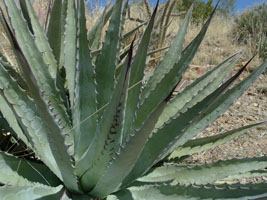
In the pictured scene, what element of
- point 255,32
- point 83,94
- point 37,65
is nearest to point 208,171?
point 83,94

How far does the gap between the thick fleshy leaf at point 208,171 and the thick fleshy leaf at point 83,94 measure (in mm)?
293

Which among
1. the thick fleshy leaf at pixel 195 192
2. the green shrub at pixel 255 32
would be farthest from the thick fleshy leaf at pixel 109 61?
the green shrub at pixel 255 32

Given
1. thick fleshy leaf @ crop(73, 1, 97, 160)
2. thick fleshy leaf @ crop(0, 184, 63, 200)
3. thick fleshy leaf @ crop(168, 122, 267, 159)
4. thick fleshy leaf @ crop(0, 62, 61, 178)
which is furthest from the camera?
thick fleshy leaf @ crop(168, 122, 267, 159)

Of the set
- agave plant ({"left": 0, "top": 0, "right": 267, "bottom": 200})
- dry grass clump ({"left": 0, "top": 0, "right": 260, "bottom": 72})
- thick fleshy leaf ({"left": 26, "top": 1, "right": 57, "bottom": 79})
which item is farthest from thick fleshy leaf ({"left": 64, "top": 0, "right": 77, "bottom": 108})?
dry grass clump ({"left": 0, "top": 0, "right": 260, "bottom": 72})

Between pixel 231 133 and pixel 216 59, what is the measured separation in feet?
8.83

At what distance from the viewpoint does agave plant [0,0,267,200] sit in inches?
34.0

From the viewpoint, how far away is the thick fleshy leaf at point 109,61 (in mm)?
1147

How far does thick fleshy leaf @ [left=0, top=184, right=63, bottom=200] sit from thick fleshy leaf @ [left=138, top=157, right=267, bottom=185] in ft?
1.28

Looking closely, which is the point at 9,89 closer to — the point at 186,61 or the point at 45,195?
the point at 45,195

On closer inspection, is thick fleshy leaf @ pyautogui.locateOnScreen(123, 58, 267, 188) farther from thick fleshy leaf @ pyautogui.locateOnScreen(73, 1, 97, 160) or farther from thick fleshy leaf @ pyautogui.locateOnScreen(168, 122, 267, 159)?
thick fleshy leaf @ pyautogui.locateOnScreen(168, 122, 267, 159)

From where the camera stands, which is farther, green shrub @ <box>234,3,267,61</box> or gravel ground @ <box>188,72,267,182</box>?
green shrub @ <box>234,3,267,61</box>

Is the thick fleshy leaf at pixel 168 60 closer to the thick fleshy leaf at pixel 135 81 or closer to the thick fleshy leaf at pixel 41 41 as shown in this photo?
the thick fleshy leaf at pixel 135 81

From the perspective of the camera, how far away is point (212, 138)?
4.65ft

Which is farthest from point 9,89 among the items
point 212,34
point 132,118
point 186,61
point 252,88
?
point 212,34
